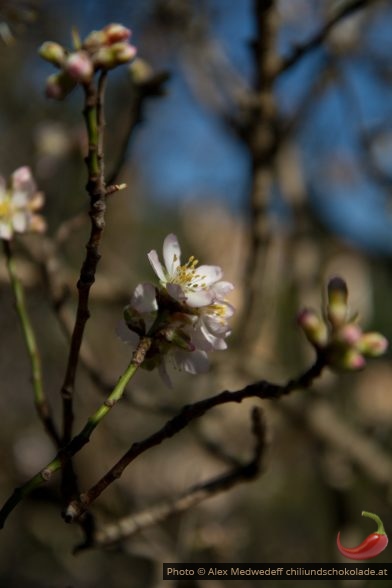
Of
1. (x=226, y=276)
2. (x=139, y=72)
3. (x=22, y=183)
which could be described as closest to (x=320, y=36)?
(x=139, y=72)

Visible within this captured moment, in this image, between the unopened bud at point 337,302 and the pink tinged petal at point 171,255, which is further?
the pink tinged petal at point 171,255

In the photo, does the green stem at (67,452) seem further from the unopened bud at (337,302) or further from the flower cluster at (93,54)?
the flower cluster at (93,54)

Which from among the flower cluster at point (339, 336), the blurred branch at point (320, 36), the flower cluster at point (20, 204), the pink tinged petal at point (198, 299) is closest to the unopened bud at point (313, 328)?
the flower cluster at point (339, 336)

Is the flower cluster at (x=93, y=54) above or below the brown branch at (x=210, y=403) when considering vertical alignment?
above

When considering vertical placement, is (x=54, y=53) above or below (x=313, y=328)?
above

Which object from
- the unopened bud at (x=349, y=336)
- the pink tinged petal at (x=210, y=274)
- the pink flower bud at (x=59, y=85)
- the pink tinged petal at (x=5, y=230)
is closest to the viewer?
the unopened bud at (x=349, y=336)

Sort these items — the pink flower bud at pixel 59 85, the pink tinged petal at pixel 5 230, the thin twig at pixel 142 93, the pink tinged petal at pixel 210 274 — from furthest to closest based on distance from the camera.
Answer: the thin twig at pixel 142 93 < the pink tinged petal at pixel 5 230 < the pink tinged petal at pixel 210 274 < the pink flower bud at pixel 59 85

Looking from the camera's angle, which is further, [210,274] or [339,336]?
[210,274]

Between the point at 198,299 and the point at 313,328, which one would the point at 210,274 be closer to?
the point at 198,299
